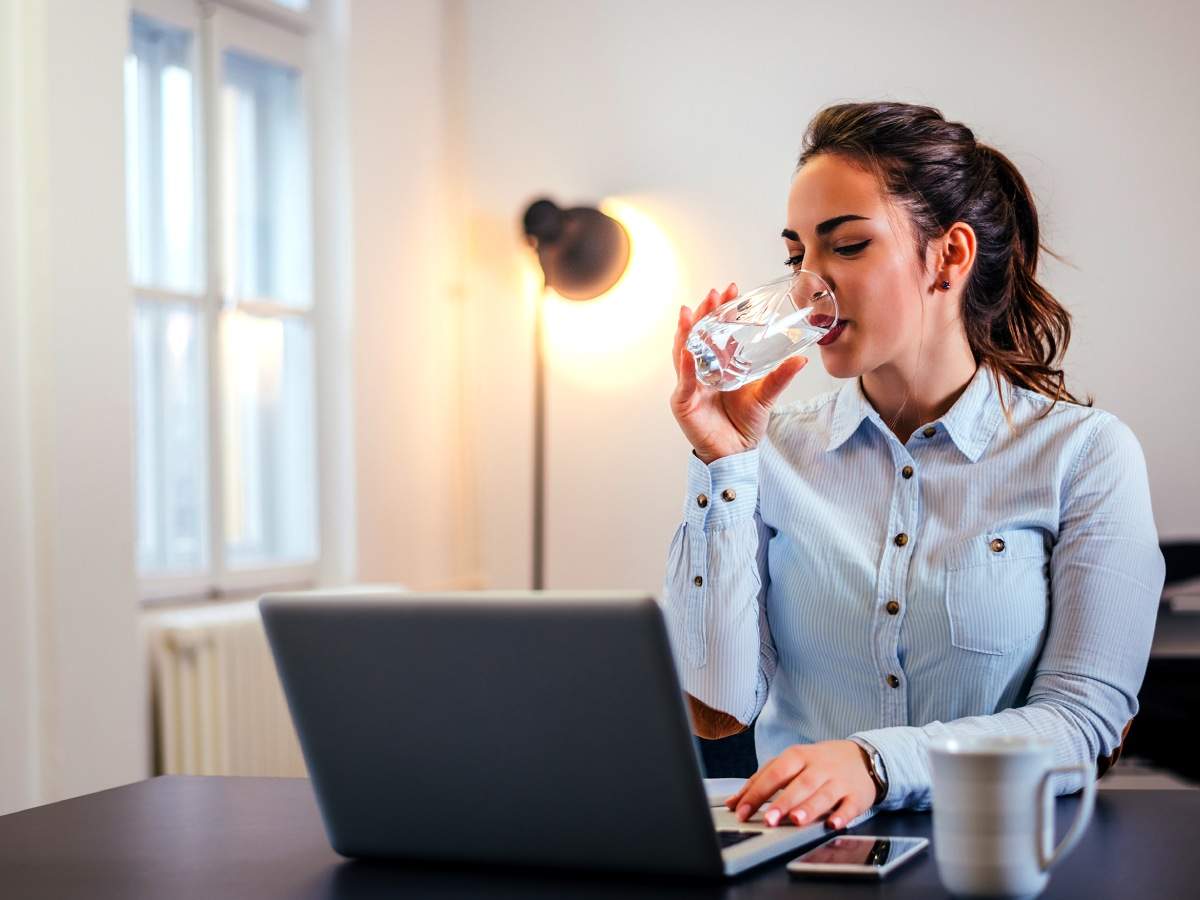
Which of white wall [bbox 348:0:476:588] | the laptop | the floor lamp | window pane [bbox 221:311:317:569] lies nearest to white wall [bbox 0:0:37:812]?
window pane [bbox 221:311:317:569]

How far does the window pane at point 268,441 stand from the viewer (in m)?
3.46

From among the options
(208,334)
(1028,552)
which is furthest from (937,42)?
(1028,552)

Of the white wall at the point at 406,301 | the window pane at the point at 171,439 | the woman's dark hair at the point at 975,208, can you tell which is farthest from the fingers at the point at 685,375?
the white wall at the point at 406,301

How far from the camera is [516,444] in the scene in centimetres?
398

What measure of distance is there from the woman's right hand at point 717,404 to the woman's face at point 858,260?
0.08 metres

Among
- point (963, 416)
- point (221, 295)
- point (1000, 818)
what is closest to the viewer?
point (1000, 818)

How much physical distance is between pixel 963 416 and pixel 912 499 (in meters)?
0.12

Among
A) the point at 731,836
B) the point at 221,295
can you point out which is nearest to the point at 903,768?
the point at 731,836

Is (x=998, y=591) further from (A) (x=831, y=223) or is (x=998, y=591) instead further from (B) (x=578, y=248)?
(B) (x=578, y=248)

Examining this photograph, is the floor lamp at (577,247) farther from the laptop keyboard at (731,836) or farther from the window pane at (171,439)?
the laptop keyboard at (731,836)

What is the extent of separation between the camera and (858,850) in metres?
0.96

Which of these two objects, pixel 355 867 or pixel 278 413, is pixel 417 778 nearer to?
pixel 355 867

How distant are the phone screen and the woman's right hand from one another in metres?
0.57

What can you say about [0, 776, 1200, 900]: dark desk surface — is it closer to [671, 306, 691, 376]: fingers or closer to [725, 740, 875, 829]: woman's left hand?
[725, 740, 875, 829]: woman's left hand
